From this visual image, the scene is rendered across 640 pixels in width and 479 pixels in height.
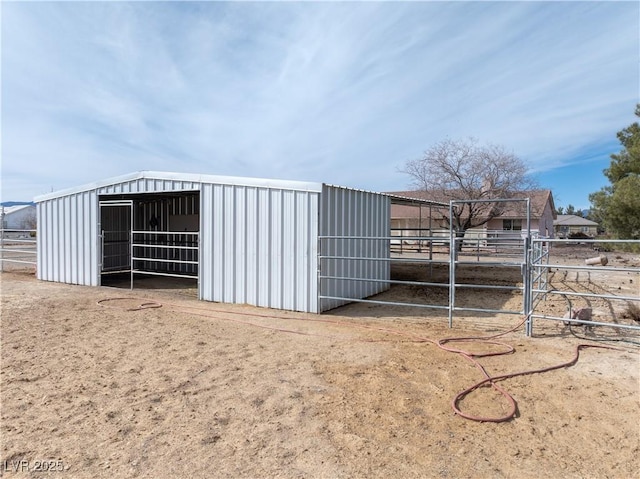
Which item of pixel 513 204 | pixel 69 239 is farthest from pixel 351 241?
pixel 513 204

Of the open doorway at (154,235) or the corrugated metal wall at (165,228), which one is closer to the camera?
the open doorway at (154,235)

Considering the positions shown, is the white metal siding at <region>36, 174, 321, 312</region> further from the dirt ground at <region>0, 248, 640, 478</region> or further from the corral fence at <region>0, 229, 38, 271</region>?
the corral fence at <region>0, 229, 38, 271</region>

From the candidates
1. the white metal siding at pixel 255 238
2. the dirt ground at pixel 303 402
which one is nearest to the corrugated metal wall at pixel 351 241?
the white metal siding at pixel 255 238

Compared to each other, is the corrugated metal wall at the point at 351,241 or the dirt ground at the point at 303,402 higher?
the corrugated metal wall at the point at 351,241

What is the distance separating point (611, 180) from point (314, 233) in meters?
17.2

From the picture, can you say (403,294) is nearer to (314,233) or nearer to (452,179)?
(314,233)

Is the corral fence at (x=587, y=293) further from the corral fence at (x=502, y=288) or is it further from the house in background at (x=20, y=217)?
the house in background at (x=20, y=217)

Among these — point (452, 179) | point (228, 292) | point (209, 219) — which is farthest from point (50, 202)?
point (452, 179)

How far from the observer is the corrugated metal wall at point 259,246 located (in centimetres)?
731

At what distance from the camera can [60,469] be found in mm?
2455

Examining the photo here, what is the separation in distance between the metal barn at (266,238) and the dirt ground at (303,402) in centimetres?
132

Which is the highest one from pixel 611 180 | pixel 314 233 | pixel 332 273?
pixel 611 180

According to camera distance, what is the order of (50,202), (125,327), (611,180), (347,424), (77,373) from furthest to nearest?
(611,180) < (50,202) < (125,327) < (77,373) < (347,424)

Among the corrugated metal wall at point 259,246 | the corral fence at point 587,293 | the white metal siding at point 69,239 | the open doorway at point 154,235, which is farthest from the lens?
the open doorway at point 154,235
